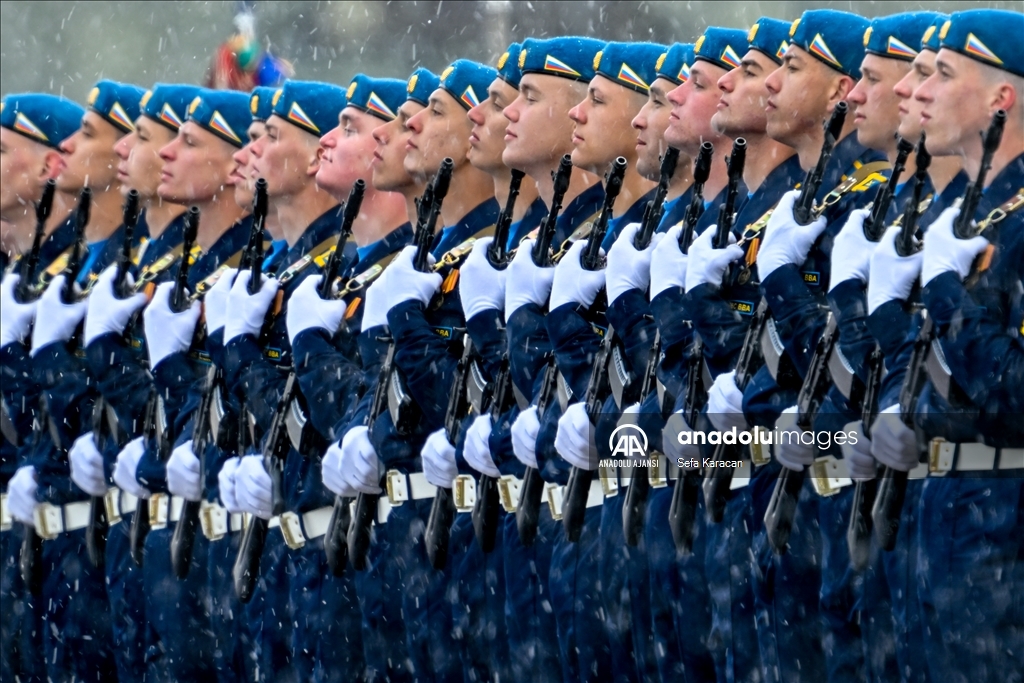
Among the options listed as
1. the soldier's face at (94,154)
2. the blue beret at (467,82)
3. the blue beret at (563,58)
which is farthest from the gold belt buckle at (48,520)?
the blue beret at (563,58)

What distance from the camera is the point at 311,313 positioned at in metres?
8.62

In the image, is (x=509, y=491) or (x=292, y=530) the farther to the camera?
(x=292, y=530)

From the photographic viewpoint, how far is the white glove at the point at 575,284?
25.4 ft

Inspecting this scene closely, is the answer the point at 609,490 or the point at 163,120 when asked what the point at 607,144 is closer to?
the point at 609,490

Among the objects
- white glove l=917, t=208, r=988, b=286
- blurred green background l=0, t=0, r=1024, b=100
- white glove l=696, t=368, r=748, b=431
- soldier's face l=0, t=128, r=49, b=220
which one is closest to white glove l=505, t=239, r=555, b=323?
white glove l=696, t=368, r=748, b=431

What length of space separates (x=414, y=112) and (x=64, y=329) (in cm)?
200

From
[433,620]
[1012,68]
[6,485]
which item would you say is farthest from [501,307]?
[6,485]

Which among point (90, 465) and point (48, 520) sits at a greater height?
point (90, 465)

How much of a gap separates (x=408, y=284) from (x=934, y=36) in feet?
7.29

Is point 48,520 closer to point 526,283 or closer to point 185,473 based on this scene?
point 185,473

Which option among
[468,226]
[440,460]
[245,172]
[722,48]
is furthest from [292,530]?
[722,48]

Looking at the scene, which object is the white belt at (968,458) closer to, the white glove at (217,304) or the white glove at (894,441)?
the white glove at (894,441)

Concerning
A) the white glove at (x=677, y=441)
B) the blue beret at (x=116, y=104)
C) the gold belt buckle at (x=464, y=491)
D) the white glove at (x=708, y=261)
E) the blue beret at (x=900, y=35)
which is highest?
the blue beret at (x=116, y=104)

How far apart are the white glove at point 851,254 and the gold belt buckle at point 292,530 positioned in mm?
2659
